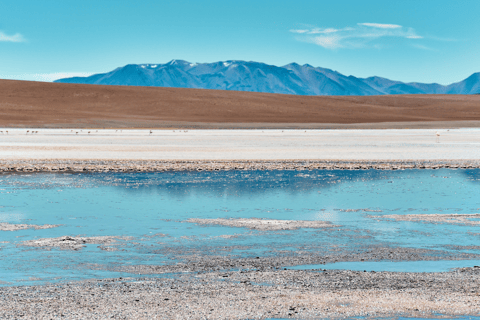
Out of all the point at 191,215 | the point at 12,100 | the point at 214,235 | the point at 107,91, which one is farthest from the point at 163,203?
the point at 107,91

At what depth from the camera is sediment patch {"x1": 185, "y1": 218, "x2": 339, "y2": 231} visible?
36.2 ft

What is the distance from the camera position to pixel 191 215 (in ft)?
40.8

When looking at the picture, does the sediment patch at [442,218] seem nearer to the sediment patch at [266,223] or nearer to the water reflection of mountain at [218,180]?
the sediment patch at [266,223]

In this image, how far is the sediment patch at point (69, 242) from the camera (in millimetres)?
9188

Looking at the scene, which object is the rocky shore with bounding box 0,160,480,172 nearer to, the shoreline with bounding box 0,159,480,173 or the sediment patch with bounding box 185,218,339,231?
the shoreline with bounding box 0,159,480,173

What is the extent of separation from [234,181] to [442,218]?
313 inches

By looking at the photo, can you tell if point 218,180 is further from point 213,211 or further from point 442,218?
point 442,218

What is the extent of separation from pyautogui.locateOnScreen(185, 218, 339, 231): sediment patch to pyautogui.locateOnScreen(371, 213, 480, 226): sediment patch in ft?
5.28

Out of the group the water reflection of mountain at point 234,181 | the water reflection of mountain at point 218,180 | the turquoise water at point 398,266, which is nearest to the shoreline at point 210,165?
the water reflection of mountain at point 218,180

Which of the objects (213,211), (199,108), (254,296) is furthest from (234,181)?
(199,108)

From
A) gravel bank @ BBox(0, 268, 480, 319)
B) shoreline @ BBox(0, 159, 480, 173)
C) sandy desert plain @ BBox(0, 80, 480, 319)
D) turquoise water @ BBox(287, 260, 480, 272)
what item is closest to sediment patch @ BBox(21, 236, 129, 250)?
sandy desert plain @ BBox(0, 80, 480, 319)

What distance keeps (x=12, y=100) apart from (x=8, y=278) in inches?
3678

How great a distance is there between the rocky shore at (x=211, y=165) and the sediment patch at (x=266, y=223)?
10.8m

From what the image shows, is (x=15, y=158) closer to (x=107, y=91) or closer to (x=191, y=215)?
(x=191, y=215)
